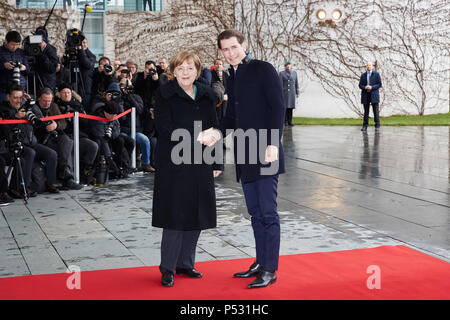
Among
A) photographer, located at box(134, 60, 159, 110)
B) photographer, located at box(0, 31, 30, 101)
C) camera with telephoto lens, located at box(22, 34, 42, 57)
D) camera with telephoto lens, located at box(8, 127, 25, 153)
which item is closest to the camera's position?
camera with telephoto lens, located at box(8, 127, 25, 153)

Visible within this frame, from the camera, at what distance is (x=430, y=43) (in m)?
21.1

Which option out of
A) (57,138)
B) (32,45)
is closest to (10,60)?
(32,45)

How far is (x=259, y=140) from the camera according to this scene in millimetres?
4316

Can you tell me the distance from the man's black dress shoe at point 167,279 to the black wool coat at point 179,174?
0.99 feet

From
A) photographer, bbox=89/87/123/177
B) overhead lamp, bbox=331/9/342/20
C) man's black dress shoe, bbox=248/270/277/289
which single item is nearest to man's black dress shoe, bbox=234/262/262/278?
man's black dress shoe, bbox=248/270/277/289

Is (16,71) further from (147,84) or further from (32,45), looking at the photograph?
(147,84)

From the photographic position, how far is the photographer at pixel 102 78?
1041cm

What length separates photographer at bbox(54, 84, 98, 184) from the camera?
8797mm

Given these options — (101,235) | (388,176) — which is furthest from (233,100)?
(388,176)

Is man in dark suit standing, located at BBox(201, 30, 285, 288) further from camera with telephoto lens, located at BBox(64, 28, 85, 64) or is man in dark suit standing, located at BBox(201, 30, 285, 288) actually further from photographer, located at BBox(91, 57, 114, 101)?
camera with telephoto lens, located at BBox(64, 28, 85, 64)

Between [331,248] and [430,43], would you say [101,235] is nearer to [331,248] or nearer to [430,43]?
[331,248]

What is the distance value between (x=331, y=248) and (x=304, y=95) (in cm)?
1625

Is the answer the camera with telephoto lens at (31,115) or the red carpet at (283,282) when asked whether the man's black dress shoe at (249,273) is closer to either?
the red carpet at (283,282)

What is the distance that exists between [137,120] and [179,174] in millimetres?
6144
